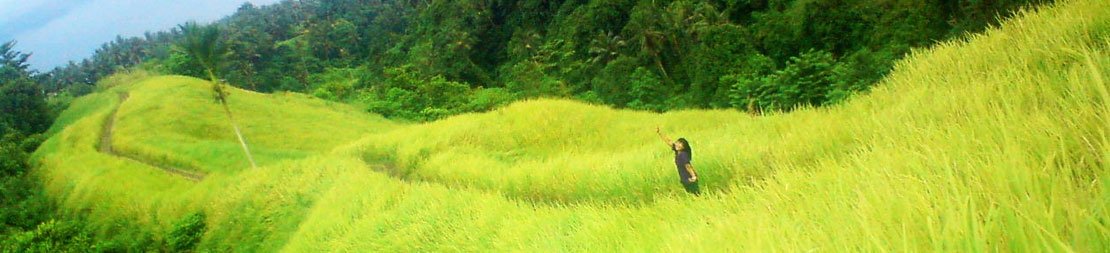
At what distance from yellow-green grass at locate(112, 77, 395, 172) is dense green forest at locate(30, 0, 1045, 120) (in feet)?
7.28

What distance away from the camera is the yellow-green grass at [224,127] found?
2119 centimetres

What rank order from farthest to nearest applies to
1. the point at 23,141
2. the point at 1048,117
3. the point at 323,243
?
the point at 23,141 → the point at 323,243 → the point at 1048,117

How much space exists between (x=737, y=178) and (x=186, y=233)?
14.0 meters

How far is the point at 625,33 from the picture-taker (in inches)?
1130

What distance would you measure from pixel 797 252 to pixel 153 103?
3084 centimetres

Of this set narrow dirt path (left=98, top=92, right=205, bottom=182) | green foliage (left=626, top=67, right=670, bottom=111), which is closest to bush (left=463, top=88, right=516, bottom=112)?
green foliage (left=626, top=67, right=670, bottom=111)

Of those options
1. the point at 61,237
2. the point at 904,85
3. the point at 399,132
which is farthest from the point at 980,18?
the point at 61,237

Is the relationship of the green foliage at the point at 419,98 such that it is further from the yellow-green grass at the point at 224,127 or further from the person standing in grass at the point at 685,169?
the person standing in grass at the point at 685,169

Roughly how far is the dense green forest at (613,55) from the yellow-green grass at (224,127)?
222 centimetres

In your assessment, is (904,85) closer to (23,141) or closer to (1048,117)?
(1048,117)

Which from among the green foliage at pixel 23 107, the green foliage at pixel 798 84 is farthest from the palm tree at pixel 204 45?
the green foliage at pixel 23 107

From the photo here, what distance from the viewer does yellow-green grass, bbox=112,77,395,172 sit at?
21188mm

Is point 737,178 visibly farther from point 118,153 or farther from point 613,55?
point 118,153

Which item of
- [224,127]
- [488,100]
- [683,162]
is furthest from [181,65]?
[683,162]
